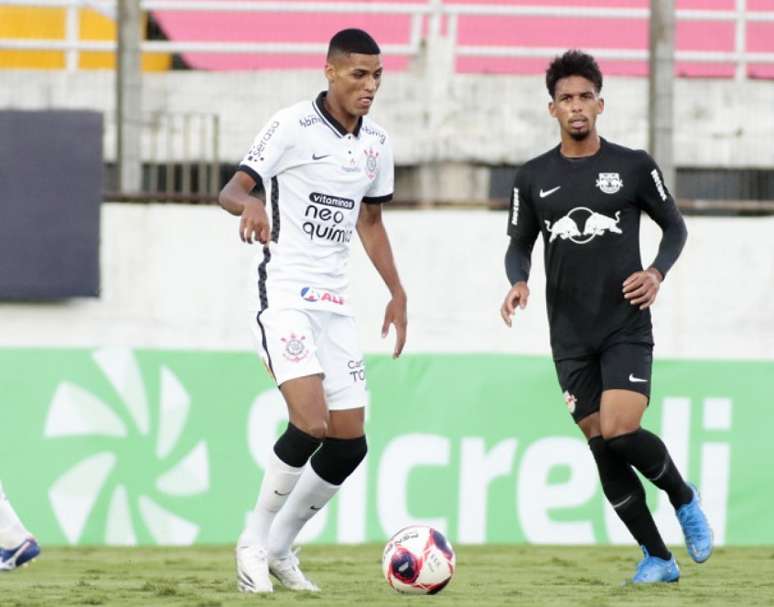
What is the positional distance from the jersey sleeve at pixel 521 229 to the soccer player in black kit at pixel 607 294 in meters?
0.08

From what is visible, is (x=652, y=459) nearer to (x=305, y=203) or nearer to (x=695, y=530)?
(x=695, y=530)

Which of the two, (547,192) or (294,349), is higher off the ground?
(547,192)

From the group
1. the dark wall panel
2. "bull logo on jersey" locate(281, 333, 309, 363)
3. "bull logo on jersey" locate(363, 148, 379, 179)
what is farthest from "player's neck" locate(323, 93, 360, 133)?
the dark wall panel

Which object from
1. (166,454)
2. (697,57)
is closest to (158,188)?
(166,454)

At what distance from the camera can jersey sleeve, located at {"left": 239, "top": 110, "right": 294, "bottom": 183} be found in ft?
25.0

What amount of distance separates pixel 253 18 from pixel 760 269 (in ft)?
12.0

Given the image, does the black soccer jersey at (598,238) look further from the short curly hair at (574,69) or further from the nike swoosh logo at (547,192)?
the short curly hair at (574,69)

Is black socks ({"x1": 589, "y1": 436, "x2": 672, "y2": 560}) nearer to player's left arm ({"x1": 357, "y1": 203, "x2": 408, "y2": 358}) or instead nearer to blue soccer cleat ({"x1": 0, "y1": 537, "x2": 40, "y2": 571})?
player's left arm ({"x1": 357, "y1": 203, "x2": 408, "y2": 358})

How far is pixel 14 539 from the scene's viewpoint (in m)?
8.27

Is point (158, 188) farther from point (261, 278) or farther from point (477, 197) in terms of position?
point (261, 278)

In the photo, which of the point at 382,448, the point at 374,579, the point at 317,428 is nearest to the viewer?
the point at 317,428

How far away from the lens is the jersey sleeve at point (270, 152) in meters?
7.61

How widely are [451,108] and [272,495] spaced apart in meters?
5.26

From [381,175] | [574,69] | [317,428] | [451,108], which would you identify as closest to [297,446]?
[317,428]
